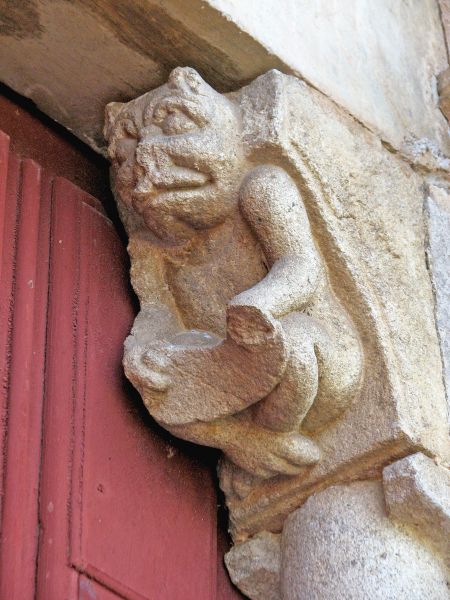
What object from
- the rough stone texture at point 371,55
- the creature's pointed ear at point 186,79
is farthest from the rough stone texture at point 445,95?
the creature's pointed ear at point 186,79

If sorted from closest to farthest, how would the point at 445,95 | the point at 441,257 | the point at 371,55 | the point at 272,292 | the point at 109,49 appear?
1. the point at 272,292
2. the point at 109,49
3. the point at 441,257
4. the point at 371,55
5. the point at 445,95

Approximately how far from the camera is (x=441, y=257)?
2152 mm

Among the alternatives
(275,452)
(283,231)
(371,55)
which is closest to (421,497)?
(275,452)

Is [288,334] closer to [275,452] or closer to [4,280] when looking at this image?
[275,452]

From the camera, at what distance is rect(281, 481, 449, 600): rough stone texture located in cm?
180

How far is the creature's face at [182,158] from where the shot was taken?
1911mm

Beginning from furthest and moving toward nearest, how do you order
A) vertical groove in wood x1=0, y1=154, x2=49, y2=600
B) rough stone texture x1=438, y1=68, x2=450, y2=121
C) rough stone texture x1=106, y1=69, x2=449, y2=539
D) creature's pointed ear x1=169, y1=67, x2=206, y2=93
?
rough stone texture x1=438, y1=68, x2=450, y2=121 < creature's pointed ear x1=169, y1=67, x2=206, y2=93 < rough stone texture x1=106, y1=69, x2=449, y2=539 < vertical groove in wood x1=0, y1=154, x2=49, y2=600

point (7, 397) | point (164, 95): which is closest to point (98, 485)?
point (7, 397)

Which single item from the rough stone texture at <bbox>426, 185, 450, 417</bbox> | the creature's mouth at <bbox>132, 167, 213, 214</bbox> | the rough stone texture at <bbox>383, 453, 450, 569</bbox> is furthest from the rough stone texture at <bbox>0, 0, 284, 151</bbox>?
the rough stone texture at <bbox>383, 453, 450, 569</bbox>

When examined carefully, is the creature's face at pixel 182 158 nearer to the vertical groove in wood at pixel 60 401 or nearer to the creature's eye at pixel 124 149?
the creature's eye at pixel 124 149

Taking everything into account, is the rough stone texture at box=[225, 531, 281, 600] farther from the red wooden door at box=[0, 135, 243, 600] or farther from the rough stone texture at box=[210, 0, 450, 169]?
the rough stone texture at box=[210, 0, 450, 169]

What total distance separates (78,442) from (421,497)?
0.58 meters

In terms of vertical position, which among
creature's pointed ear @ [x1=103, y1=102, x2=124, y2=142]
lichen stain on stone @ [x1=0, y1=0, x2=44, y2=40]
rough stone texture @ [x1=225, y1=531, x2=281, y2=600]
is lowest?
rough stone texture @ [x1=225, y1=531, x2=281, y2=600]

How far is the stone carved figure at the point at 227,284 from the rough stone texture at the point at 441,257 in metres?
0.21
